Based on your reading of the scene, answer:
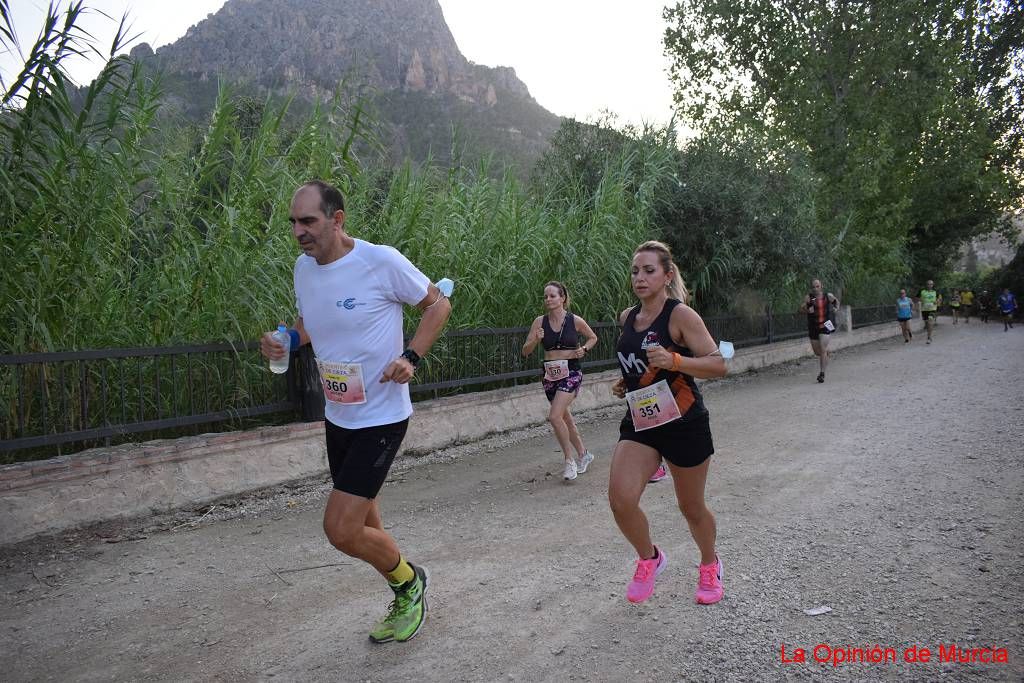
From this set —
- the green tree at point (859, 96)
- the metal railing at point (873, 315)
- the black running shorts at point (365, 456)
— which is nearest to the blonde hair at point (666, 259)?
the black running shorts at point (365, 456)

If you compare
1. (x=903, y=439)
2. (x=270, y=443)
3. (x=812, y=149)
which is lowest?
(x=903, y=439)

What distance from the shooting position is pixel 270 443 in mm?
6355

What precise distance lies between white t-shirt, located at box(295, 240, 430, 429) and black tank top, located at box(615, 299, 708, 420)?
3.69 ft

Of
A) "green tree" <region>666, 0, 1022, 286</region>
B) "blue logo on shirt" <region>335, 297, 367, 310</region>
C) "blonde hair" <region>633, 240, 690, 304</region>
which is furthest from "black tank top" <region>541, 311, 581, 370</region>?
"green tree" <region>666, 0, 1022, 286</region>

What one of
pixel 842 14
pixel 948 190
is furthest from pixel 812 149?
pixel 948 190

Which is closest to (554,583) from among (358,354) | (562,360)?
(358,354)

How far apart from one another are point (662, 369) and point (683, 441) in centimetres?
36

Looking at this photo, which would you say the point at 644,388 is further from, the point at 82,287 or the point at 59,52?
the point at 59,52

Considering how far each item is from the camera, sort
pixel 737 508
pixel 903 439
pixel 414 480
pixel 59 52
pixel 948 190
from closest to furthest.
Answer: pixel 59 52
pixel 737 508
pixel 414 480
pixel 903 439
pixel 948 190

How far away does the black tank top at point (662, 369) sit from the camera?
364cm

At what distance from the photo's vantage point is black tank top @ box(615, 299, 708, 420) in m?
3.64

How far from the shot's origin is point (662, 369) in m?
3.66

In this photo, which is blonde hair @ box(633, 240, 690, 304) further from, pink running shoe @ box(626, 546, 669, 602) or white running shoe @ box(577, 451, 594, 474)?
white running shoe @ box(577, 451, 594, 474)

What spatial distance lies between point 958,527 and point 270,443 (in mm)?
5195
